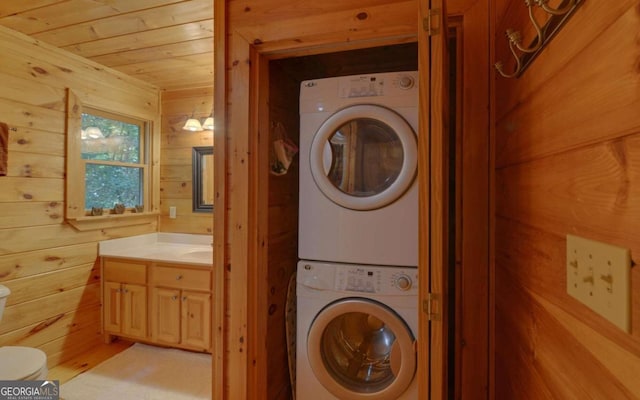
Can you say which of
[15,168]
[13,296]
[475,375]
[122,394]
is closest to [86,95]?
[15,168]

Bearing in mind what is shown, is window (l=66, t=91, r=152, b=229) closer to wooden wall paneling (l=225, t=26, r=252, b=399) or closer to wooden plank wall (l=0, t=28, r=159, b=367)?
wooden plank wall (l=0, t=28, r=159, b=367)

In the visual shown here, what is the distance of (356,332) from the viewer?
1.65 metres

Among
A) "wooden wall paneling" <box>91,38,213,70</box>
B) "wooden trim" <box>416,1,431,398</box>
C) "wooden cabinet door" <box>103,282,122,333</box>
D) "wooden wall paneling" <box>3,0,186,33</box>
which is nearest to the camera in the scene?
"wooden trim" <box>416,1,431,398</box>

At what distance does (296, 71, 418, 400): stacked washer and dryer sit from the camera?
4.48 feet

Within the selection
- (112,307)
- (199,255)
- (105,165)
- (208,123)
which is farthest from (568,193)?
(105,165)

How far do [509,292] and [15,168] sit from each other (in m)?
2.88

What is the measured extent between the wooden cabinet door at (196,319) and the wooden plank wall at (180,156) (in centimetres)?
74

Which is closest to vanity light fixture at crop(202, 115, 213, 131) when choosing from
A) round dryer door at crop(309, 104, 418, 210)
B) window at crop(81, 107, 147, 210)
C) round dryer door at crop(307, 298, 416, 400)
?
window at crop(81, 107, 147, 210)

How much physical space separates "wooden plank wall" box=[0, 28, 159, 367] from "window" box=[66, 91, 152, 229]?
0.25 feet

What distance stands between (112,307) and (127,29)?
212 centimetres

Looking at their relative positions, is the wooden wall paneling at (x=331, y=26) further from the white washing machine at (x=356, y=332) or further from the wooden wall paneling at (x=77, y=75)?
the wooden wall paneling at (x=77, y=75)

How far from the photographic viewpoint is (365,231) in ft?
4.72

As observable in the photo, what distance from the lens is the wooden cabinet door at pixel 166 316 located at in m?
2.38

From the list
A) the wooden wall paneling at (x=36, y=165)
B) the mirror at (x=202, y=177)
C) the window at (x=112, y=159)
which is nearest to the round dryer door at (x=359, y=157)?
the mirror at (x=202, y=177)
